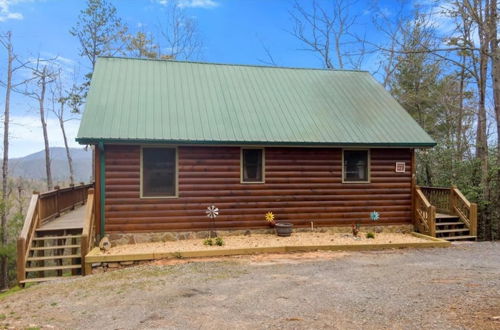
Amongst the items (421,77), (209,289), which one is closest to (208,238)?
(209,289)

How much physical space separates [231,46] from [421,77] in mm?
16253

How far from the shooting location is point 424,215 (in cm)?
1131

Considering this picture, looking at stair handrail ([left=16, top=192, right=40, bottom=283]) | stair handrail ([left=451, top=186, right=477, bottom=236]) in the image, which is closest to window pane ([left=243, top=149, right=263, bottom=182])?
stair handrail ([left=16, top=192, right=40, bottom=283])

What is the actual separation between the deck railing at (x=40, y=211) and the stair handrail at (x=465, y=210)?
12509 millimetres

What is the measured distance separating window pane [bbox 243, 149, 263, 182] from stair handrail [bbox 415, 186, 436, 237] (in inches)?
200

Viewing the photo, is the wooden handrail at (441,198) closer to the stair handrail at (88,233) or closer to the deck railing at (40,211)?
the stair handrail at (88,233)

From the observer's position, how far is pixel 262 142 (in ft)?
33.4

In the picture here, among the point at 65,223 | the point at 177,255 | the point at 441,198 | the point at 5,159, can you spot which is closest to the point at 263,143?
the point at 177,255

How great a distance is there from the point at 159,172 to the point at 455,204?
382 inches

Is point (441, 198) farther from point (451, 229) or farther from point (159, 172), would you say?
point (159, 172)

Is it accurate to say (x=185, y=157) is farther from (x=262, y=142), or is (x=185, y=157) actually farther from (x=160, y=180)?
(x=262, y=142)

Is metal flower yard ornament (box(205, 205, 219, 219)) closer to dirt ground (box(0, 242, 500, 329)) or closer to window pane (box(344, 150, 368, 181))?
dirt ground (box(0, 242, 500, 329))

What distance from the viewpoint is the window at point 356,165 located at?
11.3 metres

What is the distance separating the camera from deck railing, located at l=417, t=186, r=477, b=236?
37.6 ft
